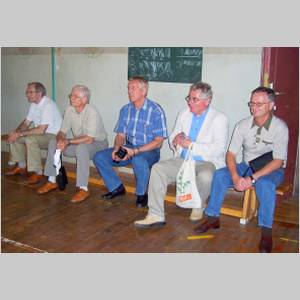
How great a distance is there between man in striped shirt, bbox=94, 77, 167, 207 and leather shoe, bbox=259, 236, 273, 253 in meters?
1.28

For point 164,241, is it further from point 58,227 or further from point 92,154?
point 92,154

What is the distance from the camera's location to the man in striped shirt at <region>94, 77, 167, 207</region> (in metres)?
3.80

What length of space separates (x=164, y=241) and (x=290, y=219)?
1285mm

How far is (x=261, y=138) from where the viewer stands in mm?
3242

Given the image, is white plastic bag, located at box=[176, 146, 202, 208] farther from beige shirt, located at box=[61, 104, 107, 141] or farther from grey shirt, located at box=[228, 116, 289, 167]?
beige shirt, located at box=[61, 104, 107, 141]

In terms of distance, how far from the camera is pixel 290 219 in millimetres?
3570

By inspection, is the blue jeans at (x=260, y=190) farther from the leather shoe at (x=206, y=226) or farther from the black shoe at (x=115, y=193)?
the black shoe at (x=115, y=193)

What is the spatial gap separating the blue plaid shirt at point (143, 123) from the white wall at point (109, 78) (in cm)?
58

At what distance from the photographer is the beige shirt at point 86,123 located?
4.16m

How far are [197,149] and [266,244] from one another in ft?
3.28

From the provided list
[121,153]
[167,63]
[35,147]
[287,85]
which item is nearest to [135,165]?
[121,153]

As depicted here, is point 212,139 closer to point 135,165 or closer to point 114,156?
point 135,165

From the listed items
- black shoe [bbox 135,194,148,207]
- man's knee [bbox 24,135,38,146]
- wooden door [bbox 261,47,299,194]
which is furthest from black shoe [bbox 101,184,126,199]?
wooden door [bbox 261,47,299,194]

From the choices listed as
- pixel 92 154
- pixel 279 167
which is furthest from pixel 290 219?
pixel 92 154
